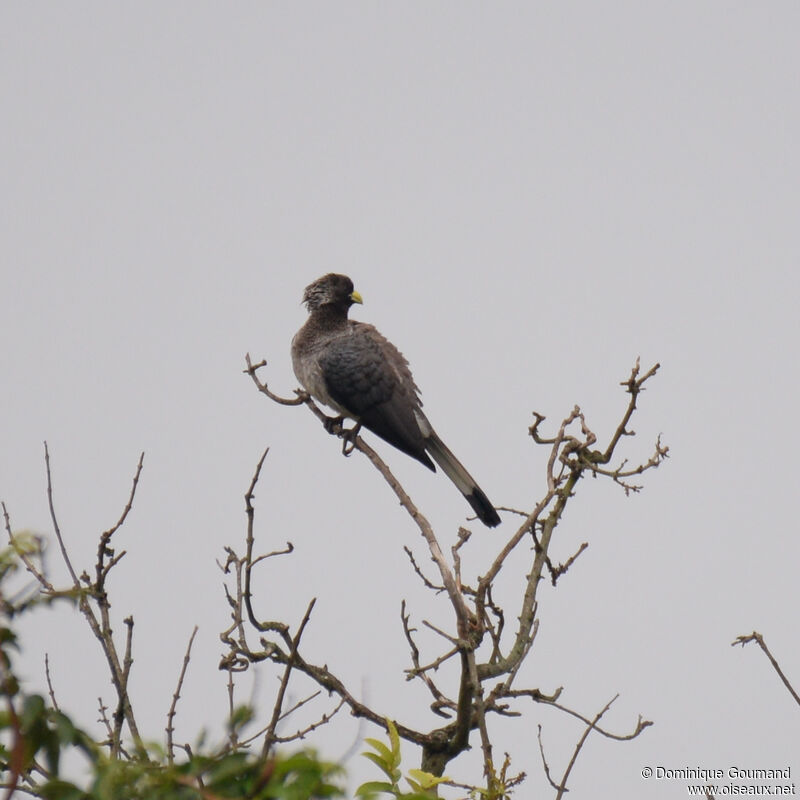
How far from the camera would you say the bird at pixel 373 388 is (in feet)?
21.2

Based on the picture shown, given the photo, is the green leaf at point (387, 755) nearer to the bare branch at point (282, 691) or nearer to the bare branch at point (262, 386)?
the bare branch at point (282, 691)

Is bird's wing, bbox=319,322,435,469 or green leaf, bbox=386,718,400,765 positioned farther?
bird's wing, bbox=319,322,435,469

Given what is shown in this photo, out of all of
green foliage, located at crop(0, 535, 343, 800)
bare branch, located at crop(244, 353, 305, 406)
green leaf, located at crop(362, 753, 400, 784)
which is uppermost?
bare branch, located at crop(244, 353, 305, 406)

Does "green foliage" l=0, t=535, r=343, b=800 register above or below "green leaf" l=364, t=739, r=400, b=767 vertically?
below

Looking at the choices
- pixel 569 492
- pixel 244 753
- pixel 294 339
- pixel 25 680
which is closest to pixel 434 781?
pixel 244 753

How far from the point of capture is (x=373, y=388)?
658 centimetres

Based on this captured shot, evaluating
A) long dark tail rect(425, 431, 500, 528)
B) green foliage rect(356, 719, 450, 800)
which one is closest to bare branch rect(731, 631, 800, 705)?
green foliage rect(356, 719, 450, 800)

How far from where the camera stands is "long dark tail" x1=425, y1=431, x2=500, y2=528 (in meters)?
5.91

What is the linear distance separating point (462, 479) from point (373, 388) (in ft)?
2.79

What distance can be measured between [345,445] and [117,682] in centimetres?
391

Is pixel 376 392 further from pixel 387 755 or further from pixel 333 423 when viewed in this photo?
pixel 387 755

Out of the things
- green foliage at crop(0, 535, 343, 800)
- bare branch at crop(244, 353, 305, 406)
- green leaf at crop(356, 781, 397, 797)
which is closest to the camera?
green foliage at crop(0, 535, 343, 800)

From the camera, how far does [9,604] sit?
1.28 meters

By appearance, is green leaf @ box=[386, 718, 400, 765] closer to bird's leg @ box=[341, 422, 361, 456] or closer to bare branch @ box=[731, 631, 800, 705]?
bare branch @ box=[731, 631, 800, 705]
